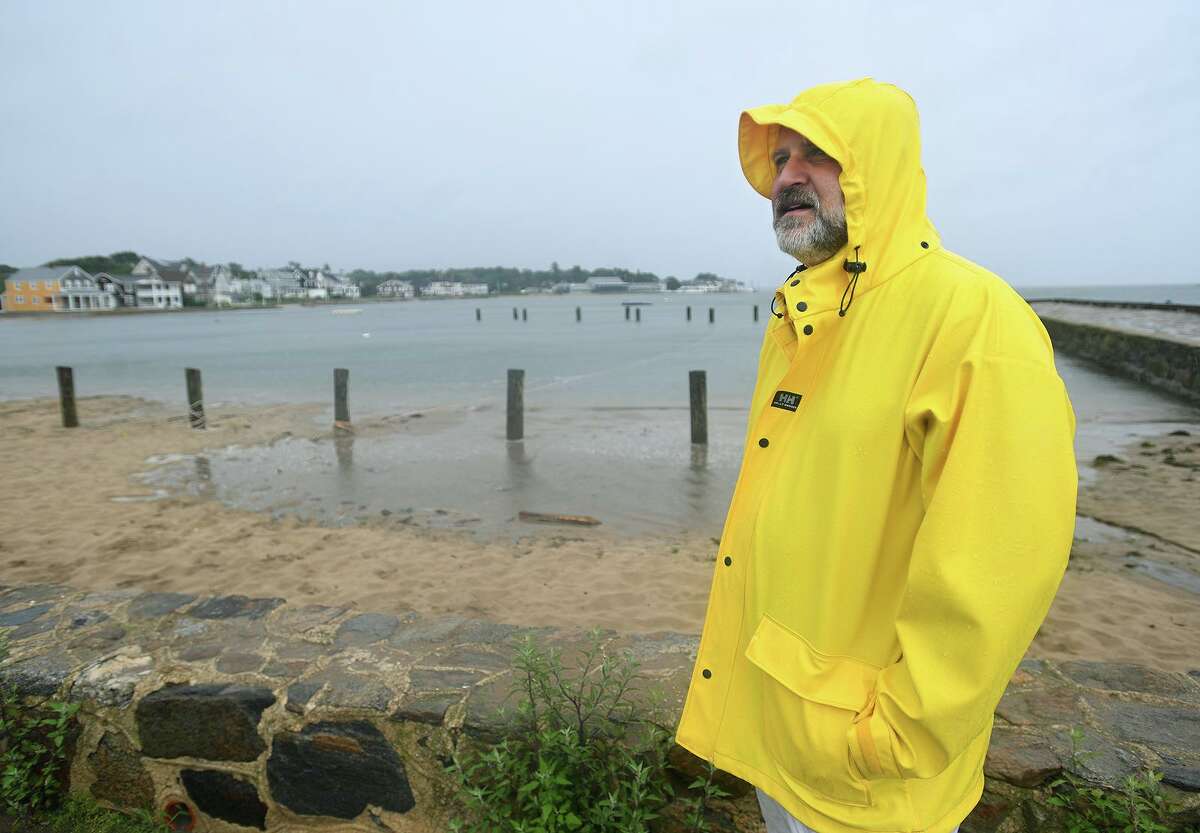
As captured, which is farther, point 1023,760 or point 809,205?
point 1023,760

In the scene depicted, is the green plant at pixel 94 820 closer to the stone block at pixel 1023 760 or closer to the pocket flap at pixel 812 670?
the pocket flap at pixel 812 670

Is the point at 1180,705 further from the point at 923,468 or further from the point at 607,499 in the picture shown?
the point at 607,499

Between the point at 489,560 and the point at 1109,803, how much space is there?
17.1ft

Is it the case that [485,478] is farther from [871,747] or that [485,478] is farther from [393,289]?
[393,289]

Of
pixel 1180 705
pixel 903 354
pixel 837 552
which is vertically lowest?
pixel 1180 705

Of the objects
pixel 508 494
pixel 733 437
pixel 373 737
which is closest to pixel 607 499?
pixel 508 494

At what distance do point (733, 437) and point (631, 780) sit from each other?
10.9m

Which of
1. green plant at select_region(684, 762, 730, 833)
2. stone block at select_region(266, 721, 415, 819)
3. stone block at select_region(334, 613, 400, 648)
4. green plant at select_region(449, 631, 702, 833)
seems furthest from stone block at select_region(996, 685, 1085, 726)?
stone block at select_region(334, 613, 400, 648)

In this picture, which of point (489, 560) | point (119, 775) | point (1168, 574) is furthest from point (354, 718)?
point (1168, 574)

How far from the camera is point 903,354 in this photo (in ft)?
4.27

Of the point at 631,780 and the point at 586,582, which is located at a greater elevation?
the point at 631,780

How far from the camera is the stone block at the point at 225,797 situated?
265cm

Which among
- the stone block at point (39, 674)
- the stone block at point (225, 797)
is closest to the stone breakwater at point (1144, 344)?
the stone block at point (225, 797)

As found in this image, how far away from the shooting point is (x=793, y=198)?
153 centimetres
